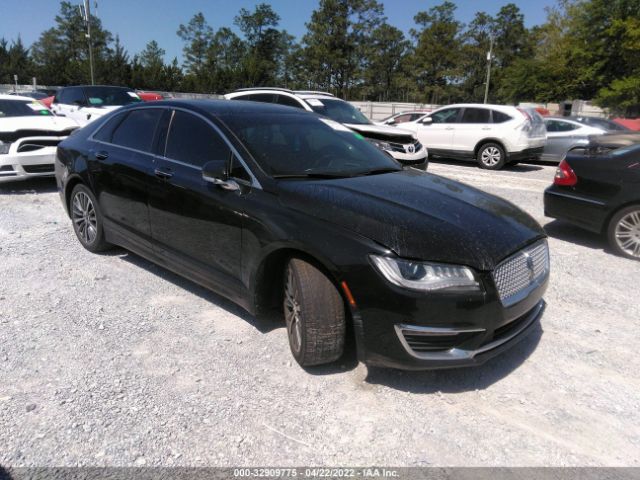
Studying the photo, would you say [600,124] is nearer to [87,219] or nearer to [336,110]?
[336,110]

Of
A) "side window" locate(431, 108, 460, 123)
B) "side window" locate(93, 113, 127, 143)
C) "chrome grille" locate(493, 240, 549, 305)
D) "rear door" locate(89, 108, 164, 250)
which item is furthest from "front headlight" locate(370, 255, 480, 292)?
"side window" locate(431, 108, 460, 123)

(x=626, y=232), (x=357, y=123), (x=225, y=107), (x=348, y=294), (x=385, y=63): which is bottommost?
(x=626, y=232)

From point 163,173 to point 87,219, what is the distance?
1676mm

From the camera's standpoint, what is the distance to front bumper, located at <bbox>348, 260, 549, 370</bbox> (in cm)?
259

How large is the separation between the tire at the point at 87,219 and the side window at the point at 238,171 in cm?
197

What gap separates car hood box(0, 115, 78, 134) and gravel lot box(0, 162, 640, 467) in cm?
468

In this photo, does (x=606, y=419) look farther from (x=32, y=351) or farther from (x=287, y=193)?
(x=32, y=351)

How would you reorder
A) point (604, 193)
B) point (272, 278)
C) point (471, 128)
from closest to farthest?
point (272, 278) → point (604, 193) → point (471, 128)

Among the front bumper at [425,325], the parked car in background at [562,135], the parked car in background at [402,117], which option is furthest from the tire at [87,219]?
the parked car in background at [402,117]

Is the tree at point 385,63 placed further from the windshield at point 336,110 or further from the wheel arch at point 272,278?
the wheel arch at point 272,278

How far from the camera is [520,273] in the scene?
9.59 feet

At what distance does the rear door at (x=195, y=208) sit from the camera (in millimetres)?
3404

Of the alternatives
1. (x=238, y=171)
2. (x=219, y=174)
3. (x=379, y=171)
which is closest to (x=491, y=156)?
(x=379, y=171)

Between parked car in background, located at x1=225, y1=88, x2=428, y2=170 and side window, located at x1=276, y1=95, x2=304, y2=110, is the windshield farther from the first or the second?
side window, located at x1=276, y1=95, x2=304, y2=110
